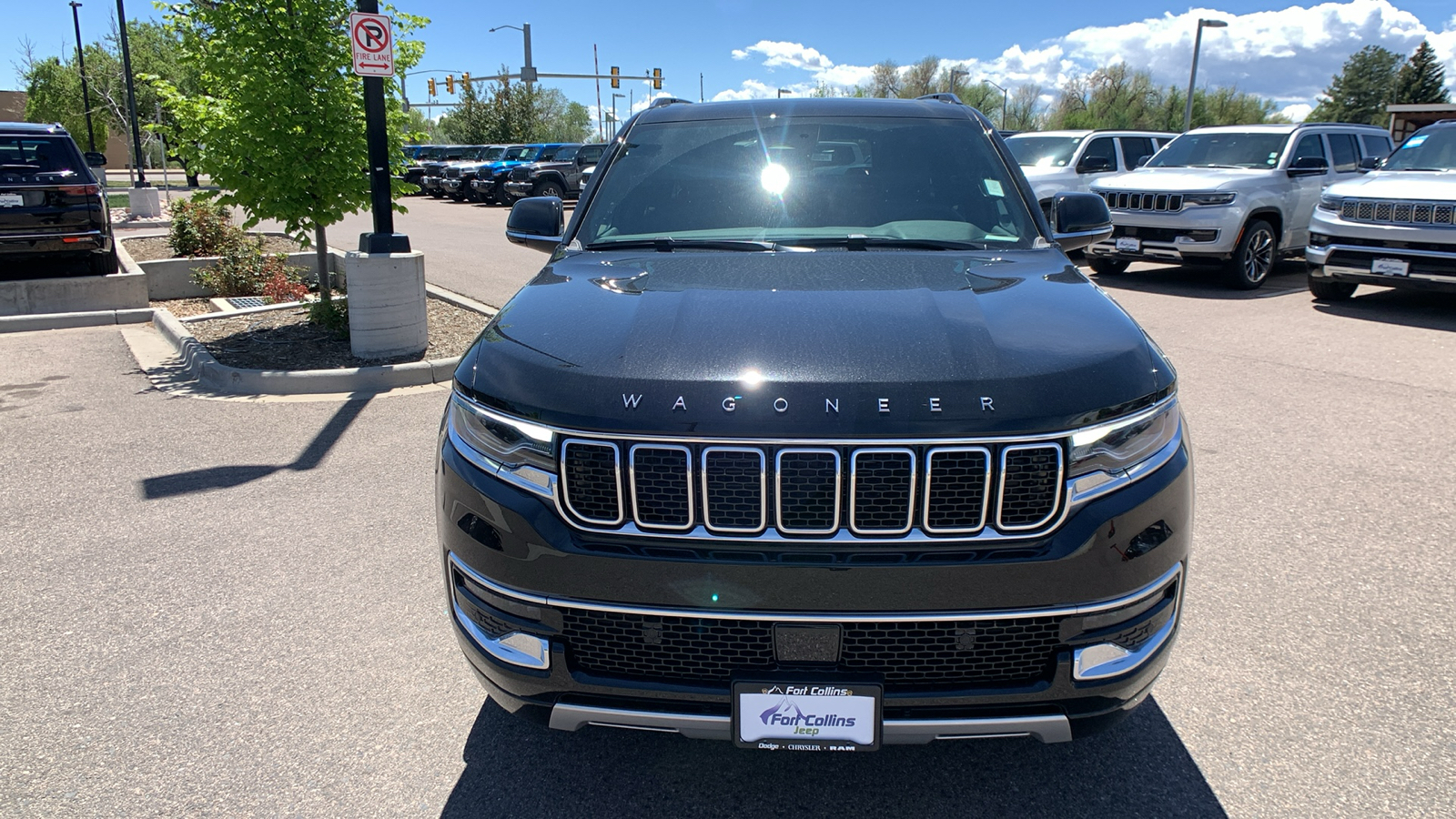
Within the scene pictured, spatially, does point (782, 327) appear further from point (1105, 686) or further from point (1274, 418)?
point (1274, 418)

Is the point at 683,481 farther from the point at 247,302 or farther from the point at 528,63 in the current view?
the point at 528,63

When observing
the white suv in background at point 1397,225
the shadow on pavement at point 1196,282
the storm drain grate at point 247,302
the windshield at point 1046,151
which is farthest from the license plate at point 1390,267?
the storm drain grate at point 247,302

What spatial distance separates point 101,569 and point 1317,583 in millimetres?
4970

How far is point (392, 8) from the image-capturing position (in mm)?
8570

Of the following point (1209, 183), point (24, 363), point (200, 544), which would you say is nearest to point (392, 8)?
point (24, 363)

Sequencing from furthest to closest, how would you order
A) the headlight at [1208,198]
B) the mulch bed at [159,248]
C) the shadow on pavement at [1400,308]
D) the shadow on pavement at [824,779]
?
1. the mulch bed at [159,248]
2. the headlight at [1208,198]
3. the shadow on pavement at [1400,308]
4. the shadow on pavement at [824,779]

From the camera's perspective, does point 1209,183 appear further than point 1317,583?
Yes

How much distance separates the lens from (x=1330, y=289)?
11.0 metres

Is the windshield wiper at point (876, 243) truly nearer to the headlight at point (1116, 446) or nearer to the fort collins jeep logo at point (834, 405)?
the headlight at point (1116, 446)

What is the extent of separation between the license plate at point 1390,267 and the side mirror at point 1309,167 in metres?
2.31

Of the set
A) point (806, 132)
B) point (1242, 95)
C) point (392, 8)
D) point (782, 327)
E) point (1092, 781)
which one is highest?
point (1242, 95)

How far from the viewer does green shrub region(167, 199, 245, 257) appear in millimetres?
12414

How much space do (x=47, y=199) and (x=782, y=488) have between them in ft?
36.7

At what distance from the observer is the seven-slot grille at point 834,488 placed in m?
2.07
